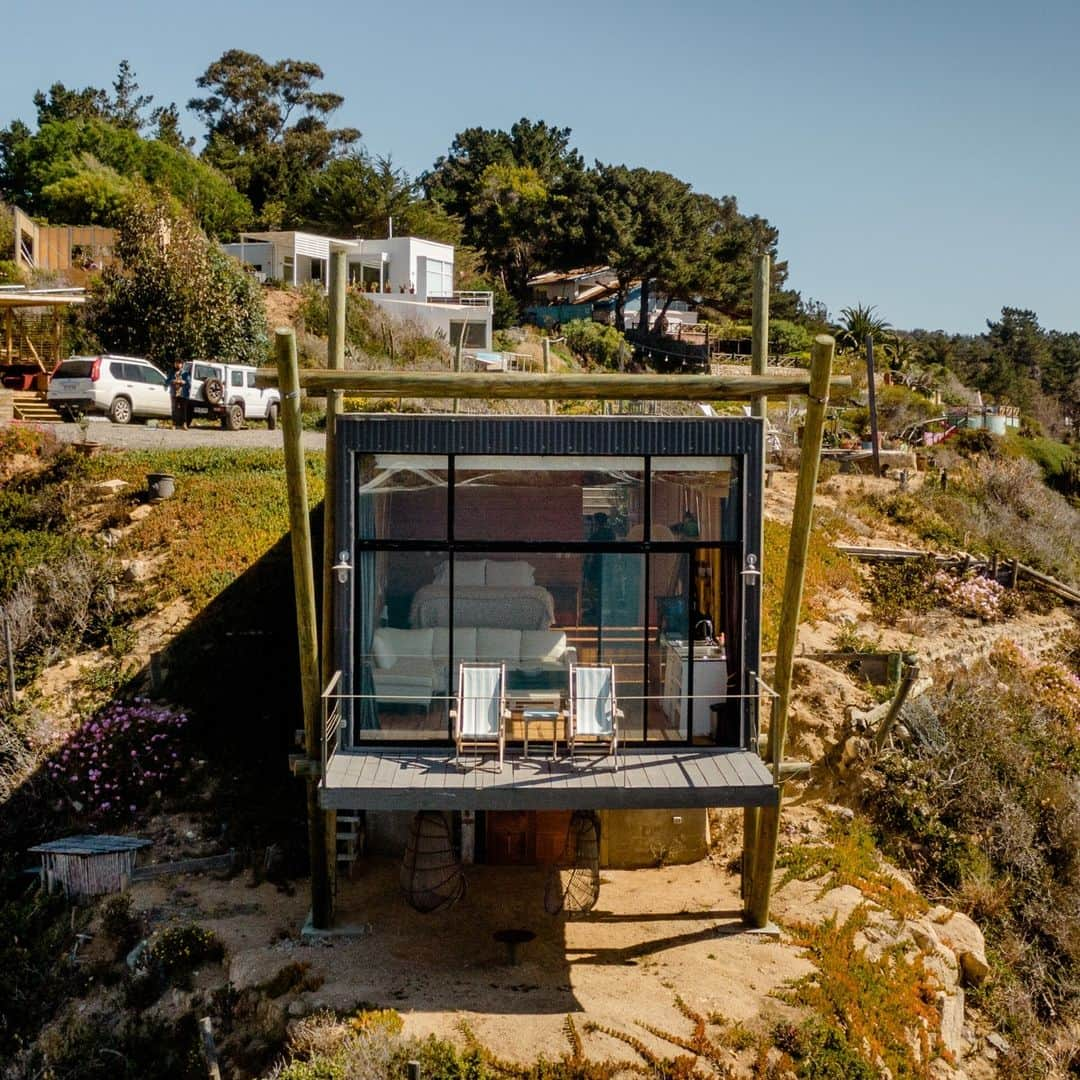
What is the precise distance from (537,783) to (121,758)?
25.9ft

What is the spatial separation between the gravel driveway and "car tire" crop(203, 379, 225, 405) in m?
1.94

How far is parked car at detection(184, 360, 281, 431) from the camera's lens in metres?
27.5

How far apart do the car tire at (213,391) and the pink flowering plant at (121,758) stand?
12.5 meters

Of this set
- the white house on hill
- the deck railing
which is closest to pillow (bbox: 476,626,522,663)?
the deck railing

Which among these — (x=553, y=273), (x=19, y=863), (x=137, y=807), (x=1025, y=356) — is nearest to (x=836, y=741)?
(x=137, y=807)

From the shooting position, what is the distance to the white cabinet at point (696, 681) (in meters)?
11.8

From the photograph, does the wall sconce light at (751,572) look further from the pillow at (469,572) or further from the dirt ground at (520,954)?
the dirt ground at (520,954)

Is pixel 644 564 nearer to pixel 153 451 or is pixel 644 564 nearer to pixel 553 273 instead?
pixel 153 451

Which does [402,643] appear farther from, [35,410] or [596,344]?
[596,344]

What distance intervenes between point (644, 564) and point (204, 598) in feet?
31.6

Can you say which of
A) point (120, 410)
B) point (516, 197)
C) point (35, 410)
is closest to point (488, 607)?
point (120, 410)

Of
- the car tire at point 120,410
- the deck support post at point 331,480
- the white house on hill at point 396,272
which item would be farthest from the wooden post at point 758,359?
the white house on hill at point 396,272

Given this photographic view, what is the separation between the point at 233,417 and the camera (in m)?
28.2

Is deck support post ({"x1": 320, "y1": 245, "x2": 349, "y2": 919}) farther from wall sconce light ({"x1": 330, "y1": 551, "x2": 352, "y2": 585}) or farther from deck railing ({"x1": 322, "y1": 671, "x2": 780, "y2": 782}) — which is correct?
deck railing ({"x1": 322, "y1": 671, "x2": 780, "y2": 782})
